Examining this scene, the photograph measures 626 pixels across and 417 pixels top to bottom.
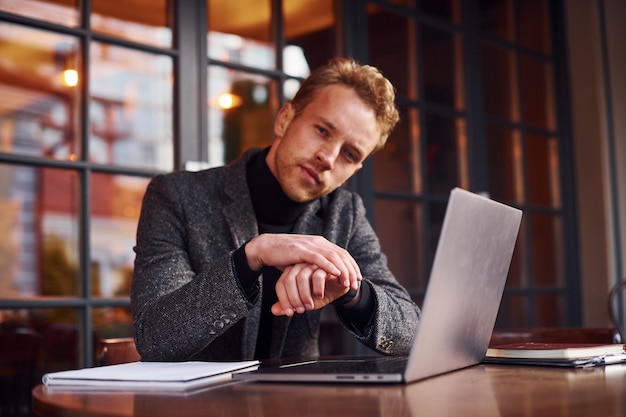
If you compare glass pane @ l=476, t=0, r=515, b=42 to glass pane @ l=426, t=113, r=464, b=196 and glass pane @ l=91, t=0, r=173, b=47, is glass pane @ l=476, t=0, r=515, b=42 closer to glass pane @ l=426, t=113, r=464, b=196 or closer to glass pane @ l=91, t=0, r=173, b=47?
glass pane @ l=426, t=113, r=464, b=196

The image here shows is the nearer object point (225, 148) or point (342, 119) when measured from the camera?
point (342, 119)

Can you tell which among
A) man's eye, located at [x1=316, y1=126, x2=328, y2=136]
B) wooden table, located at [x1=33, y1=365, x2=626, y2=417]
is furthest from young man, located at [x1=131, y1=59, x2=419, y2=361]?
wooden table, located at [x1=33, y1=365, x2=626, y2=417]

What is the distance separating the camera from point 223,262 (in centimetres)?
132

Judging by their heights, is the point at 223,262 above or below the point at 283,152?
below

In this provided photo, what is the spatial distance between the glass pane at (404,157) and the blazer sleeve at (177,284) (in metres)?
2.13

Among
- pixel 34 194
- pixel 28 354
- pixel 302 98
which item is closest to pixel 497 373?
pixel 302 98

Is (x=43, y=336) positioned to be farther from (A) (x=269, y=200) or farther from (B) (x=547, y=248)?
(B) (x=547, y=248)

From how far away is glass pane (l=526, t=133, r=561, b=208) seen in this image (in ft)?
15.8

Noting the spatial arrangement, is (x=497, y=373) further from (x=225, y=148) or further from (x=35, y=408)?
(x=225, y=148)

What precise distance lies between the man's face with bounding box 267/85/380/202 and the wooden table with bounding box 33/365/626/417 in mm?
Answer: 807

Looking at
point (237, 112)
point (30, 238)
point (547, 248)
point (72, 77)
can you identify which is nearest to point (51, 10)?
point (72, 77)

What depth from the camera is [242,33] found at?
321 centimetres

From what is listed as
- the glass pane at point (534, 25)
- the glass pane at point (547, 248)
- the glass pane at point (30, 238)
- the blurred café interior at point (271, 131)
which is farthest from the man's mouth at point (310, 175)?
the glass pane at point (534, 25)

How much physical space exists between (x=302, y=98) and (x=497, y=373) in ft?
3.23
